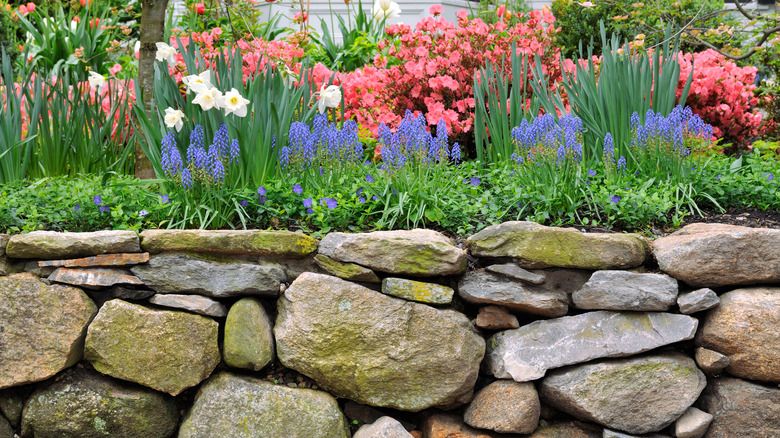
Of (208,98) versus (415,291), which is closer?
(415,291)

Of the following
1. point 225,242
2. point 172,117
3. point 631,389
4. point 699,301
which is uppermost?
point 172,117

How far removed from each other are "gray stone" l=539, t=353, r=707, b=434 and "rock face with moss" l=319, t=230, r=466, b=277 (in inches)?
23.5

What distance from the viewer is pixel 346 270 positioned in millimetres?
2293

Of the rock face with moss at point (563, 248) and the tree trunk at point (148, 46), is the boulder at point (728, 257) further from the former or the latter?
the tree trunk at point (148, 46)

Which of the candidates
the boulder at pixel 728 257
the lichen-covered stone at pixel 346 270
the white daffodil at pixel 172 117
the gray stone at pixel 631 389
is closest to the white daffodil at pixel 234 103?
the white daffodil at pixel 172 117

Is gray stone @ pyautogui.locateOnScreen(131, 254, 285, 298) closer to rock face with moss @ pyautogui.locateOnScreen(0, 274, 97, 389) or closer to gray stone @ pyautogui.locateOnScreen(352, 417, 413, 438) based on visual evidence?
rock face with moss @ pyautogui.locateOnScreen(0, 274, 97, 389)

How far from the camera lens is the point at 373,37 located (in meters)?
5.59

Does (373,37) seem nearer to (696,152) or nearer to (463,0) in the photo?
(696,152)

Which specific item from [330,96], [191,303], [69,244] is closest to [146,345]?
[191,303]

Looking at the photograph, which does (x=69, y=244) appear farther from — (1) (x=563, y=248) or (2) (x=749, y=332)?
(2) (x=749, y=332)

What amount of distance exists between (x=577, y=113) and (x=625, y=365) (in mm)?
1367

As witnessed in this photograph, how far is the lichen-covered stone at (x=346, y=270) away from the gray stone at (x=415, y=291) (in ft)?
0.20

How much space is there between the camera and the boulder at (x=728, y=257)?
2219mm

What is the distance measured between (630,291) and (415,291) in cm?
76
